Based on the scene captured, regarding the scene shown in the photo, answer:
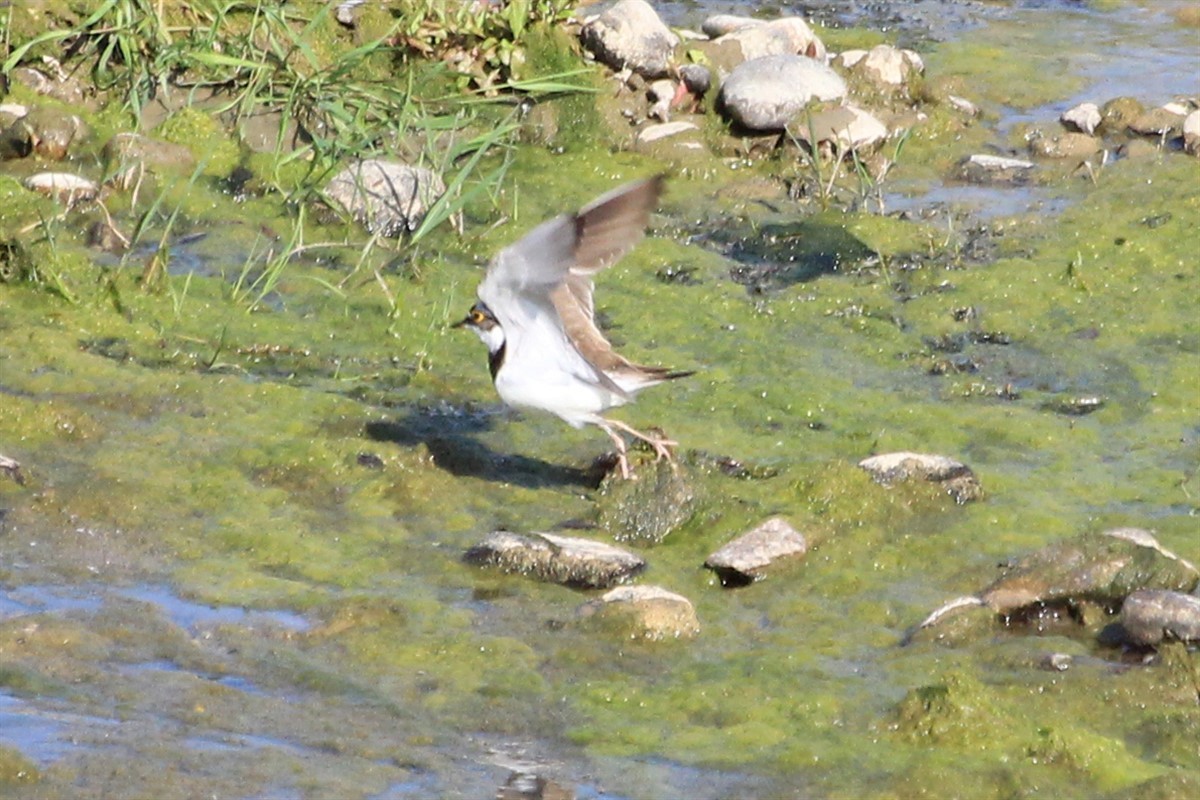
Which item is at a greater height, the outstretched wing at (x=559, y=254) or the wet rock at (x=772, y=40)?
the outstretched wing at (x=559, y=254)

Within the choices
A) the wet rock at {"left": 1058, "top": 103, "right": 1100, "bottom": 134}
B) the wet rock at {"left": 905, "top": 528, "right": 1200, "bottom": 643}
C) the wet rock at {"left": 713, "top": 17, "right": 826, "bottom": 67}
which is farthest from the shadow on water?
the wet rock at {"left": 1058, "top": 103, "right": 1100, "bottom": 134}

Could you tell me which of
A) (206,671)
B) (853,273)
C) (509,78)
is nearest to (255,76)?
(509,78)

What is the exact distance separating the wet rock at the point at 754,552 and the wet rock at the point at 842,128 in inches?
136

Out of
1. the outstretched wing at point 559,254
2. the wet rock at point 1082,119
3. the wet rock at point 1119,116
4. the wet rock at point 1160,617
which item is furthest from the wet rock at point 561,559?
the wet rock at point 1119,116

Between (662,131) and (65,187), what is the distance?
2.73 metres

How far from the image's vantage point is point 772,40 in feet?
31.0

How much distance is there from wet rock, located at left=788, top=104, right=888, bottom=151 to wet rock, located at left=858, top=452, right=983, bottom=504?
2966 millimetres

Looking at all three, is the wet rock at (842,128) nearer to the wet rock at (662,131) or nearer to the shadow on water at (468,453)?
the wet rock at (662,131)

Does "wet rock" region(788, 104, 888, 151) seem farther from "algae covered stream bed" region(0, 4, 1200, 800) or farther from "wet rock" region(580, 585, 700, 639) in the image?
"wet rock" region(580, 585, 700, 639)

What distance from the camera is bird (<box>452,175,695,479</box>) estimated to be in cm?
525

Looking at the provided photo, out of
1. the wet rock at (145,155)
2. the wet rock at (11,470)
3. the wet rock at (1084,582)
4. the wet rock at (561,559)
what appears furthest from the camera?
the wet rock at (145,155)

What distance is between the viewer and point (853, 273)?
7.52m

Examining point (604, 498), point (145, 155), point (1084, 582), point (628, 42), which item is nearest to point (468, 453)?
point (604, 498)

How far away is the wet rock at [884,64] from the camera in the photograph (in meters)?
9.42
